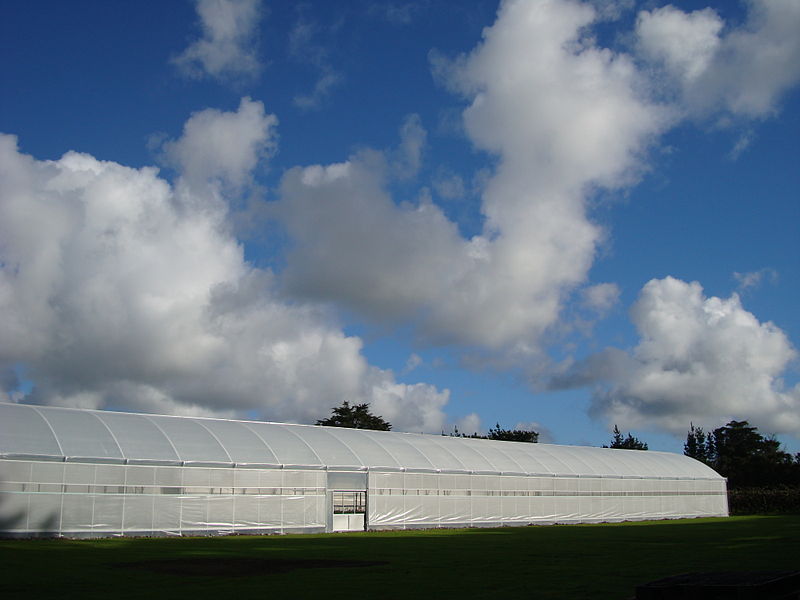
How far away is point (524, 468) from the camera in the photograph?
62.0 meters

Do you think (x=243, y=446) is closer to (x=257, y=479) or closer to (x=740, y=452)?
(x=257, y=479)

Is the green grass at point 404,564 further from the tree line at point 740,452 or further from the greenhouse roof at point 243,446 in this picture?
the tree line at point 740,452

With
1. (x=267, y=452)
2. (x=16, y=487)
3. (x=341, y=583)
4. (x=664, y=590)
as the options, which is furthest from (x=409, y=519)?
(x=664, y=590)

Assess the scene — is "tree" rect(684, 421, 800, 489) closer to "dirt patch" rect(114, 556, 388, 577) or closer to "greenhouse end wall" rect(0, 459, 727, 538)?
"greenhouse end wall" rect(0, 459, 727, 538)

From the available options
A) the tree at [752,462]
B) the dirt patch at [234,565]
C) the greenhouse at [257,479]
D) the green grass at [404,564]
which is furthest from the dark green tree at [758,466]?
the dirt patch at [234,565]

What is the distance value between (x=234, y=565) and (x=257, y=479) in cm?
1999

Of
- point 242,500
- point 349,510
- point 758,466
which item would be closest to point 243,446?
point 242,500

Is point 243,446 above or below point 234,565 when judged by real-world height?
above

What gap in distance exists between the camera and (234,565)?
86.9 feet

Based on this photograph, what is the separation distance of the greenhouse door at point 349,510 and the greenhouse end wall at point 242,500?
0.49 metres

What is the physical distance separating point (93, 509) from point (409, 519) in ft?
68.1

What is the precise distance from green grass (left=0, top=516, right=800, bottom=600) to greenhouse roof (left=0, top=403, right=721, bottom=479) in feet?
17.3

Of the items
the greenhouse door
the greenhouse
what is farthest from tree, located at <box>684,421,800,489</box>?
the greenhouse door

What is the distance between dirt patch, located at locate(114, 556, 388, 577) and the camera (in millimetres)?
24203
